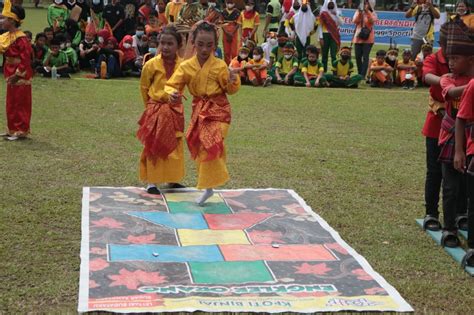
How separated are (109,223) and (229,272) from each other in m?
1.34

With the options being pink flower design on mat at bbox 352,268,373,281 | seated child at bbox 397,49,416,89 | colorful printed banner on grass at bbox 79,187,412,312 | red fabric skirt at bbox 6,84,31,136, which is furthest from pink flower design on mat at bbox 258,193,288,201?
seated child at bbox 397,49,416,89

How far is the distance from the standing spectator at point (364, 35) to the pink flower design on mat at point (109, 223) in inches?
420

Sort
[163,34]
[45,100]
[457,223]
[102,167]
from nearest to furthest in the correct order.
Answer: [457,223] → [163,34] → [102,167] → [45,100]

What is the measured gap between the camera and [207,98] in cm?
634

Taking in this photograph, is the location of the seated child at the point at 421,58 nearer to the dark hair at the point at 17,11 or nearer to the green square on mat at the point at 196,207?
the dark hair at the point at 17,11

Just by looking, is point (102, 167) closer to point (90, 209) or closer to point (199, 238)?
point (90, 209)

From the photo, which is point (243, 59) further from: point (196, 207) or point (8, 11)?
point (196, 207)

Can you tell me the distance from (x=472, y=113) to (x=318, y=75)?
9.98 meters

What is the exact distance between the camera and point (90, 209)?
19.6 feet

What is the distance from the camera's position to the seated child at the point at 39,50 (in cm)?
1450

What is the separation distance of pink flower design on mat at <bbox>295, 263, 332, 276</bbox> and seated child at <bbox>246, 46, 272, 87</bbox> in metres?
9.94

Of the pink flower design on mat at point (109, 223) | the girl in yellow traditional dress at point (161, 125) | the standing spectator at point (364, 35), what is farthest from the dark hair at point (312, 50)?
the pink flower design on mat at point (109, 223)

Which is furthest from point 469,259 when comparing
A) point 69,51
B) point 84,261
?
point 69,51

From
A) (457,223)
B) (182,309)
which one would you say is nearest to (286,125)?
(457,223)
